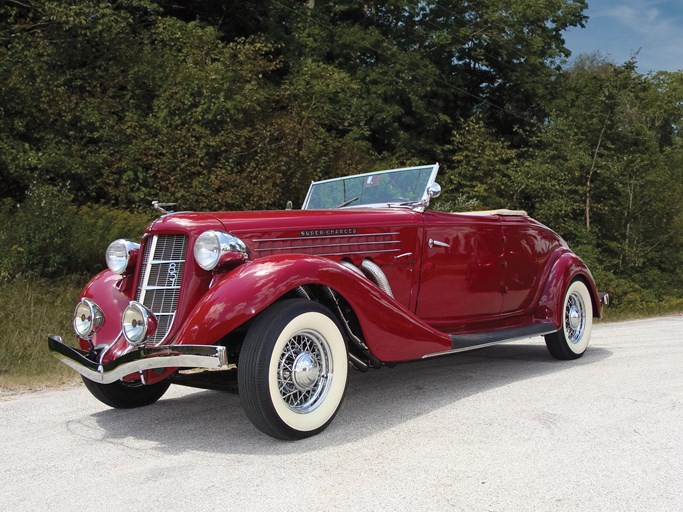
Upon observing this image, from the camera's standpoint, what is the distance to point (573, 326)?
6.44 metres

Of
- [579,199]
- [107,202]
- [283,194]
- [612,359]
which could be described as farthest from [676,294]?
[107,202]

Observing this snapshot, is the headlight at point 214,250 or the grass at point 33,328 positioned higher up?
the headlight at point 214,250

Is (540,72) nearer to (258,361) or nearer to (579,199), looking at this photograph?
(579,199)

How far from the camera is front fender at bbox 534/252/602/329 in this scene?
611 centimetres

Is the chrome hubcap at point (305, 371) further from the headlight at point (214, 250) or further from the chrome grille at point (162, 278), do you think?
the chrome grille at point (162, 278)

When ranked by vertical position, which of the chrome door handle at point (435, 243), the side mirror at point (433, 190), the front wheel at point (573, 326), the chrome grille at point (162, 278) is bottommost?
the front wheel at point (573, 326)

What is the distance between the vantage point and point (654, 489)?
2.89 m

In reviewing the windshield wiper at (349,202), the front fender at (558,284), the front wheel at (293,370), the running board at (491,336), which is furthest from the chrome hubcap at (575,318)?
the front wheel at (293,370)

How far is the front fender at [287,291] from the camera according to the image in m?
3.52

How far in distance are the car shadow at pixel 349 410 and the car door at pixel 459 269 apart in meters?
0.54

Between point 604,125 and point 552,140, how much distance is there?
5.84ft

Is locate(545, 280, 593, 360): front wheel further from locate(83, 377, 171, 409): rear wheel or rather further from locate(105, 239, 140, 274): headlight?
locate(105, 239, 140, 274): headlight

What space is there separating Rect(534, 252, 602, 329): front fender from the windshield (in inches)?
69.2

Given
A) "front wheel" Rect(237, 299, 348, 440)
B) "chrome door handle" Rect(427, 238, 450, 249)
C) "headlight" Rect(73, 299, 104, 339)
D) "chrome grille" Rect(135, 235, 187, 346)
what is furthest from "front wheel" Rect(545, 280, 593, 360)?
"headlight" Rect(73, 299, 104, 339)
